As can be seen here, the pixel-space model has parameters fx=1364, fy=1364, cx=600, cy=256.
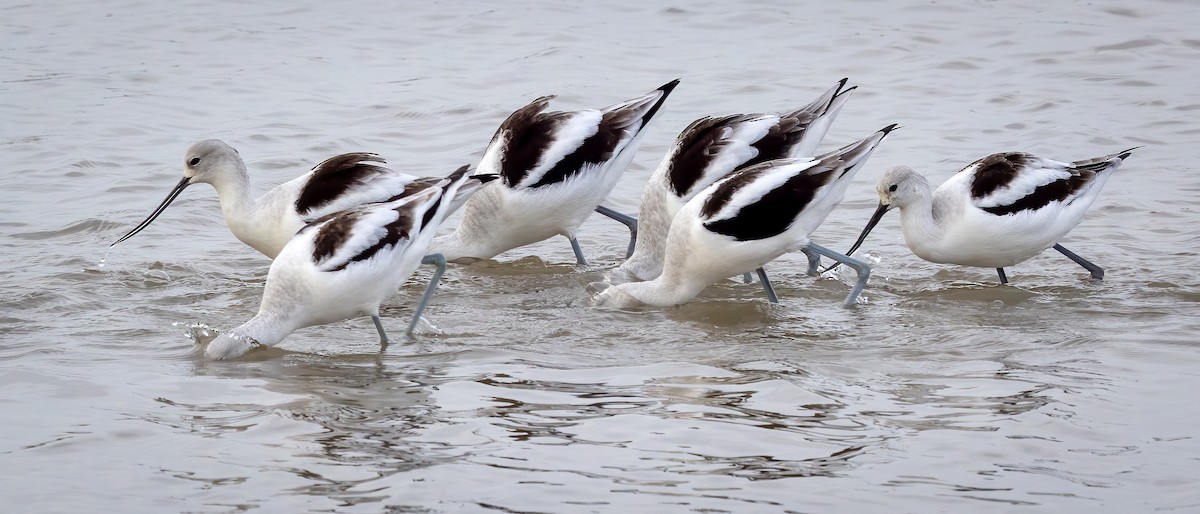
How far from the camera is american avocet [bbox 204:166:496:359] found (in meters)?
7.02

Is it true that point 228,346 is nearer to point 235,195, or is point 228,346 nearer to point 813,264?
point 235,195

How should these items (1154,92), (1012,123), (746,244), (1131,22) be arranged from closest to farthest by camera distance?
(746,244), (1012,123), (1154,92), (1131,22)

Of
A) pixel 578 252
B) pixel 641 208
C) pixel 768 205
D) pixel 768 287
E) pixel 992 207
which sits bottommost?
pixel 578 252

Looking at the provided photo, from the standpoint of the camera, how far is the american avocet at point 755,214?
7.66 metres

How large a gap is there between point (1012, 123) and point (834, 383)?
6805 millimetres

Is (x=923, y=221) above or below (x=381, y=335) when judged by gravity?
above

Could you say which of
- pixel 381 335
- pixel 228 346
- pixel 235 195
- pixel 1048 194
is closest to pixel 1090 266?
pixel 1048 194

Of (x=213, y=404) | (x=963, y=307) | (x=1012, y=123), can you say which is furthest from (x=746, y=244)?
(x=1012, y=123)

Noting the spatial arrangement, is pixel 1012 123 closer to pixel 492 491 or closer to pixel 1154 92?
pixel 1154 92

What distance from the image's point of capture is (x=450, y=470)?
5.21 metres

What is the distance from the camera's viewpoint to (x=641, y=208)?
911 cm

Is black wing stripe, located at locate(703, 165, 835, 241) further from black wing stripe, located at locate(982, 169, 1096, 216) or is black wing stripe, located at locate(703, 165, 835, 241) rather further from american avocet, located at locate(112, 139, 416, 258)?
american avocet, located at locate(112, 139, 416, 258)

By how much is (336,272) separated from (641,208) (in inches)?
105

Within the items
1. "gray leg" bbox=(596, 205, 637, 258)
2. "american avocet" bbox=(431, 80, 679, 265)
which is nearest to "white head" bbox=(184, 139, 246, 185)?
"american avocet" bbox=(431, 80, 679, 265)
